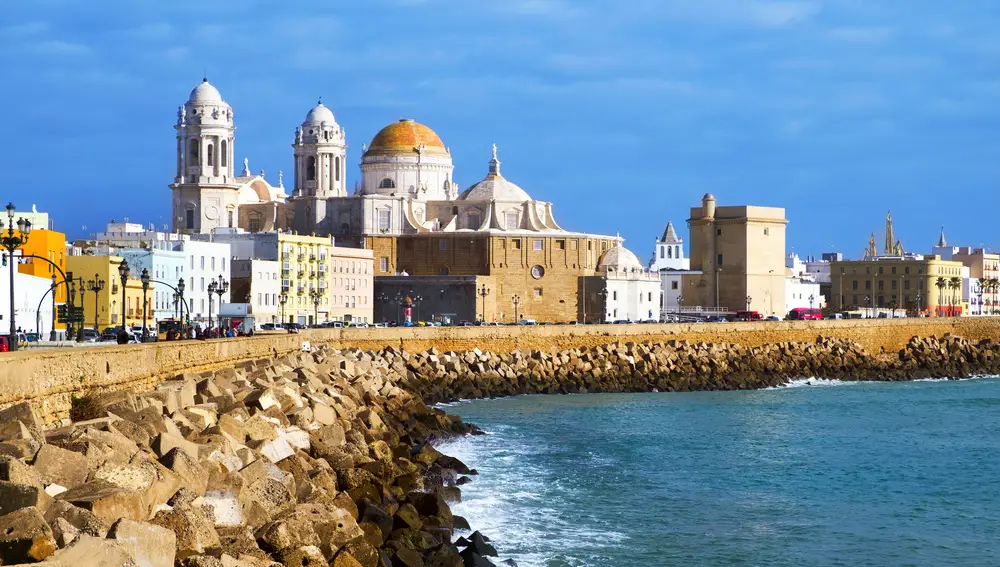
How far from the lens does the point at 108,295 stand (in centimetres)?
5481

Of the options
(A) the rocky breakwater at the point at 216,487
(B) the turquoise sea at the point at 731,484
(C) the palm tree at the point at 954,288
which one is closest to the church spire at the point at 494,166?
(C) the palm tree at the point at 954,288

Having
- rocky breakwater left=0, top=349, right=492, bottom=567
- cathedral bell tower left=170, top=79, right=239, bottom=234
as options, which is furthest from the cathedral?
rocky breakwater left=0, top=349, right=492, bottom=567

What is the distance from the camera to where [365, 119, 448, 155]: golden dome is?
91.8 meters

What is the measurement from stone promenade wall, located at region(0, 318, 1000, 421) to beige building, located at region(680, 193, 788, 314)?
26754 millimetres

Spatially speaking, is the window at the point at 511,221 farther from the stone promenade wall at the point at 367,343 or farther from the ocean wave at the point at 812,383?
the ocean wave at the point at 812,383

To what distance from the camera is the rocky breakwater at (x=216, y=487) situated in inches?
364

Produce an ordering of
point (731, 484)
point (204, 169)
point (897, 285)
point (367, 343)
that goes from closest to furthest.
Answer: point (731, 484) < point (367, 343) < point (204, 169) < point (897, 285)

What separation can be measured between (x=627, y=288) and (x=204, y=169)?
25.1 metres

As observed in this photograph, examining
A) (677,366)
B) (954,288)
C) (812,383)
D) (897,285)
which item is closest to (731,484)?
(677,366)

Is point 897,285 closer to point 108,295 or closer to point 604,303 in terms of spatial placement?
point 604,303

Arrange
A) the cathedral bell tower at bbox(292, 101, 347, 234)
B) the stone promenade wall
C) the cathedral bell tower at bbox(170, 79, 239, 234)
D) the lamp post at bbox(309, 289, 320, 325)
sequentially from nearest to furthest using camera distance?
1. the stone promenade wall
2. the lamp post at bbox(309, 289, 320, 325)
3. the cathedral bell tower at bbox(170, 79, 239, 234)
4. the cathedral bell tower at bbox(292, 101, 347, 234)

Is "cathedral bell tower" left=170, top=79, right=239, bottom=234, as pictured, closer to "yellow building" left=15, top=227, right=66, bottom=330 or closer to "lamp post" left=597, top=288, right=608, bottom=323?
"lamp post" left=597, top=288, right=608, bottom=323

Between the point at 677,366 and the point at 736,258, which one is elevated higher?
the point at 736,258

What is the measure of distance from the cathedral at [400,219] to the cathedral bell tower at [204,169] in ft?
0.19
